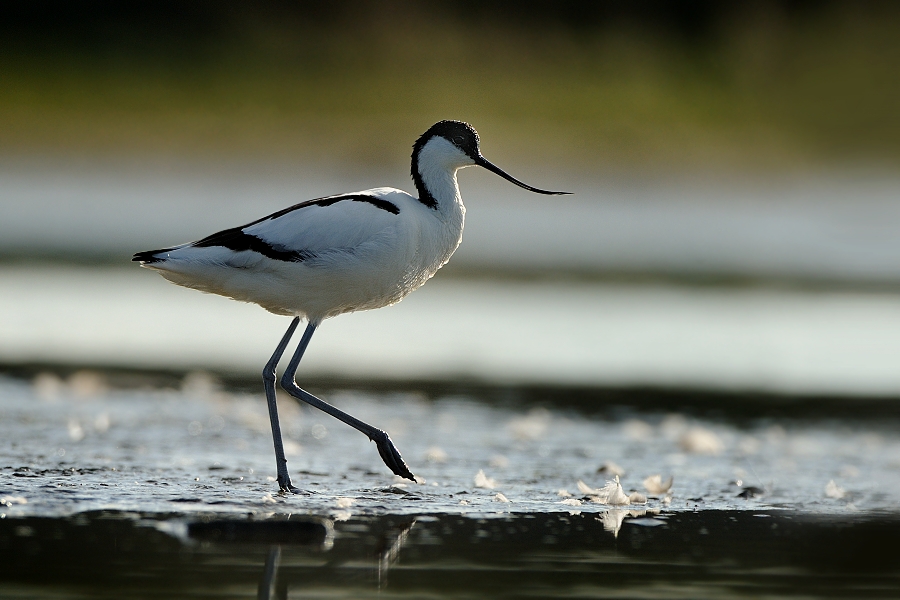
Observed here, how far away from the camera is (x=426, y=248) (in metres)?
6.42

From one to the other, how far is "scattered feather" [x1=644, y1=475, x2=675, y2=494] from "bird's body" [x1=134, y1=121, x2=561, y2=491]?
102 centimetres

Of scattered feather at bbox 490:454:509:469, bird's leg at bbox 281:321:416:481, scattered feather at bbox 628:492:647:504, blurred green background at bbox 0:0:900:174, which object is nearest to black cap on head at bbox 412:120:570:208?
bird's leg at bbox 281:321:416:481

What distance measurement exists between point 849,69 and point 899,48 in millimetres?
2322

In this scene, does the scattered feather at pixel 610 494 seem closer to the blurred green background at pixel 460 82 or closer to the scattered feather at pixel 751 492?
the scattered feather at pixel 751 492

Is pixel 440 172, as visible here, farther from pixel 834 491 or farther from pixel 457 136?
pixel 834 491

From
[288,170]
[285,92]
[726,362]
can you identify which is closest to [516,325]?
[726,362]

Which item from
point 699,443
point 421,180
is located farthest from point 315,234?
point 699,443

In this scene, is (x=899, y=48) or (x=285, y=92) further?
(x=899, y=48)

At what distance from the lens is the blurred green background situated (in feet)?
79.5

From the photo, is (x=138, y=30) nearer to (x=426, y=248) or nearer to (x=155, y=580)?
(x=426, y=248)

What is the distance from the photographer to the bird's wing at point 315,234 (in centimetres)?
617

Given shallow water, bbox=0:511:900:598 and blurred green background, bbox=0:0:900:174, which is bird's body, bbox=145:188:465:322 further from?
blurred green background, bbox=0:0:900:174

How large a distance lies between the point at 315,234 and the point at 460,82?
2207 centimetres

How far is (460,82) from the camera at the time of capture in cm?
2789
